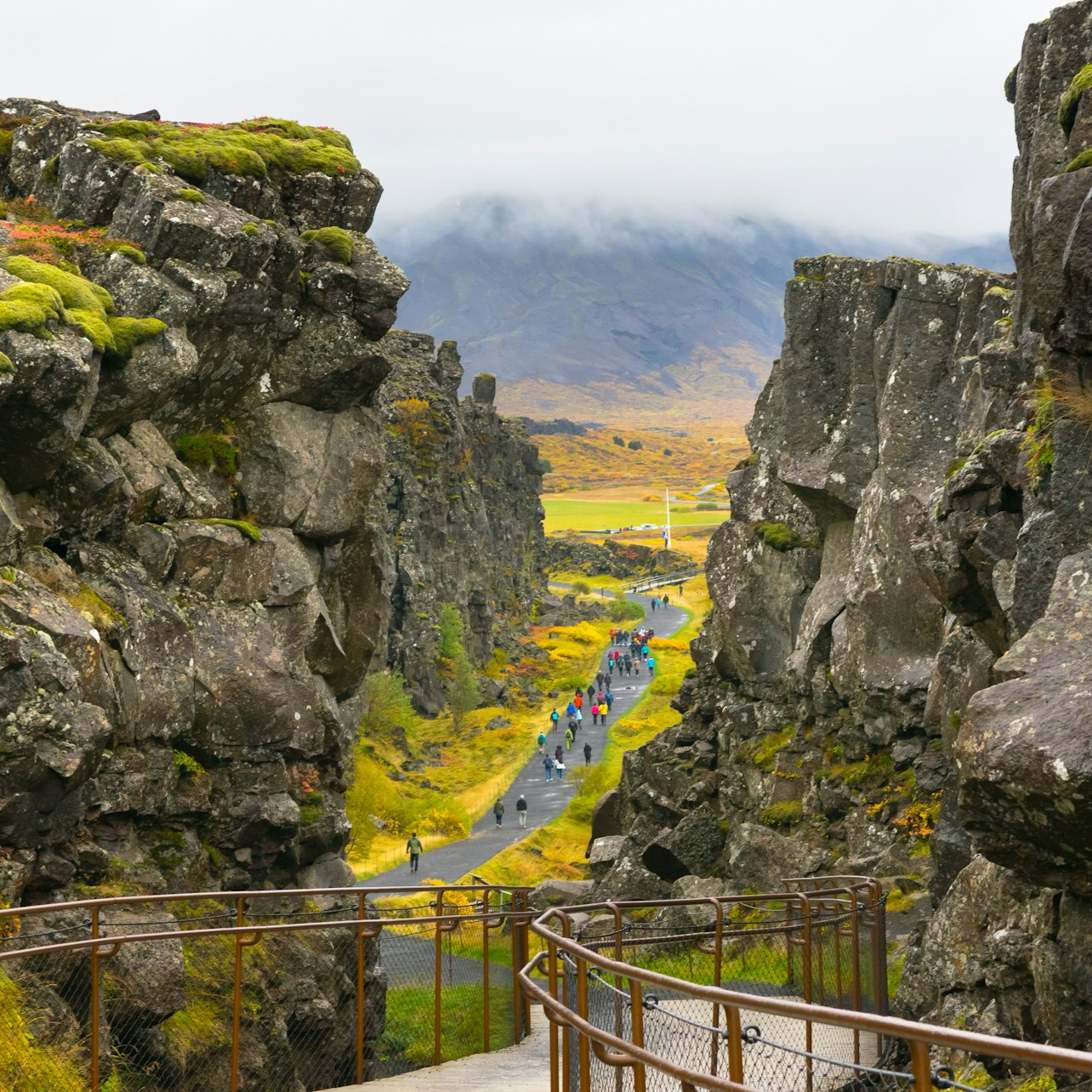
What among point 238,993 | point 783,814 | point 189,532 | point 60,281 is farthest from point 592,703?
point 238,993

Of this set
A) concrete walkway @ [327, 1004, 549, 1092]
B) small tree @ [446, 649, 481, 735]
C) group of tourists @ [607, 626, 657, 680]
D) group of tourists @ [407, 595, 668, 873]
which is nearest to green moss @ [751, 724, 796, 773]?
group of tourists @ [407, 595, 668, 873]

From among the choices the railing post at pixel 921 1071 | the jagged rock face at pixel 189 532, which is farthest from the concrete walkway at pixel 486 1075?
the railing post at pixel 921 1071

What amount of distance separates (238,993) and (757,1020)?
6968 mm

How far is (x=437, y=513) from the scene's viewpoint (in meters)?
96.2

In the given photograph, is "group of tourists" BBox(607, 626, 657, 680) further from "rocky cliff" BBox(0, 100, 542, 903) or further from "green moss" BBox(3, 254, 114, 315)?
"green moss" BBox(3, 254, 114, 315)

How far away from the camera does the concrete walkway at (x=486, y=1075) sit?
48.9ft

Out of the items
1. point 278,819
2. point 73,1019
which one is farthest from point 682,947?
point 73,1019

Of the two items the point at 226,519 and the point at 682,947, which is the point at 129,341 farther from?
the point at 682,947

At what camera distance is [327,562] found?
30.0 meters

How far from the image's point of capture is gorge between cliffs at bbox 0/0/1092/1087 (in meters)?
14.6

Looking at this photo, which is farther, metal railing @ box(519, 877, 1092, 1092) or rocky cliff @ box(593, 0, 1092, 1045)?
rocky cliff @ box(593, 0, 1092, 1045)

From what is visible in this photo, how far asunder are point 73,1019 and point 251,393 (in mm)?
15078

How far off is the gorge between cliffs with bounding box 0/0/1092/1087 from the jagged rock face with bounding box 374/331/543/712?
41.0m

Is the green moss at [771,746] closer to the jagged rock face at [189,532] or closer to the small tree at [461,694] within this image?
the jagged rock face at [189,532]
